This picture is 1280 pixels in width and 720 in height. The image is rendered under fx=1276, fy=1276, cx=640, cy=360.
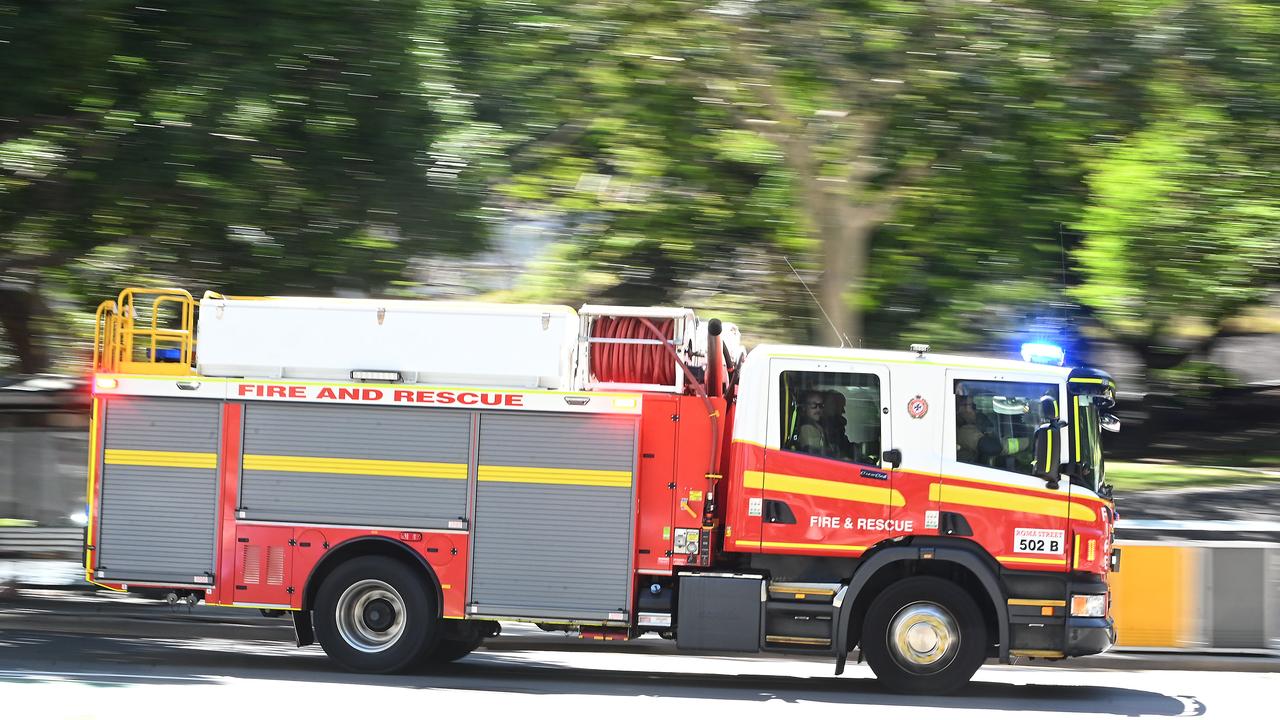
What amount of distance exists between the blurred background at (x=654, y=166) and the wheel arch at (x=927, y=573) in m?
6.61

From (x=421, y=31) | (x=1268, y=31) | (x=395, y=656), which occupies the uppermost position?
(x=1268, y=31)

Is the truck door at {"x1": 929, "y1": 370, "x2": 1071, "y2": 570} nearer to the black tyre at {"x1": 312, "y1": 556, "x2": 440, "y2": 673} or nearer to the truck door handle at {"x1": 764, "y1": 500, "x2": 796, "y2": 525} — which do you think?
the truck door handle at {"x1": 764, "y1": 500, "x2": 796, "y2": 525}

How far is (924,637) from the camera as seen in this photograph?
9.30m

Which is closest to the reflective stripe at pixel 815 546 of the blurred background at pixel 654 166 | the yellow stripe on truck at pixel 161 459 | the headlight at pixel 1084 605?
the headlight at pixel 1084 605

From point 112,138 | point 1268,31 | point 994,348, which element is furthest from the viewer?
point 994,348

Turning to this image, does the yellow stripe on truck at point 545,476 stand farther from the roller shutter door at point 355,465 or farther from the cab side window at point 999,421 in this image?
the cab side window at point 999,421

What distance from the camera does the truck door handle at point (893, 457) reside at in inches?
363

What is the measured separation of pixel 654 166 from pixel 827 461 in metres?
8.55

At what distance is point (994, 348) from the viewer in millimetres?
17016

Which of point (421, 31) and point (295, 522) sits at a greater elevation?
point (421, 31)

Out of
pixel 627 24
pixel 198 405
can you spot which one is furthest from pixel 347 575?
pixel 627 24

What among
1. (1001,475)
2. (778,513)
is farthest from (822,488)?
(1001,475)

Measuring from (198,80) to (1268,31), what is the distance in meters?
12.7

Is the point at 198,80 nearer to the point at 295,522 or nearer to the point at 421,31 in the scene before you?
the point at 421,31
